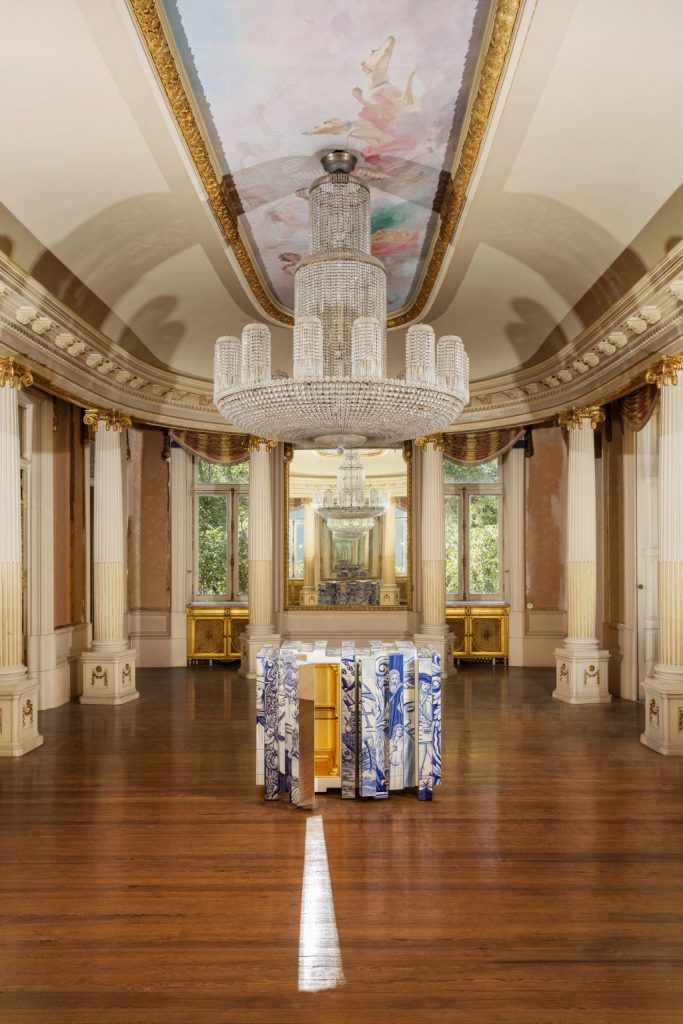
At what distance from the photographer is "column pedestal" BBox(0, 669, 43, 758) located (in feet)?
19.3

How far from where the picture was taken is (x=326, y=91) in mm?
4180

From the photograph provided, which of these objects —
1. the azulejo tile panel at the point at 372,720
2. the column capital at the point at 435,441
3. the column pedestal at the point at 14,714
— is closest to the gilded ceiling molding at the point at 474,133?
the column capital at the point at 435,441

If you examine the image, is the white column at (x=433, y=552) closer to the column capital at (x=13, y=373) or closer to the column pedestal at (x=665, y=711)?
the column pedestal at (x=665, y=711)

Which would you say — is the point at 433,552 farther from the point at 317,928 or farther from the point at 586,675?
the point at 317,928

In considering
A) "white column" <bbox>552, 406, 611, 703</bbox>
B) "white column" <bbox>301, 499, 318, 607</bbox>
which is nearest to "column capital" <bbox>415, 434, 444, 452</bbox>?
"white column" <bbox>301, 499, 318, 607</bbox>

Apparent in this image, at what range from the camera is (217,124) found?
14.8 ft

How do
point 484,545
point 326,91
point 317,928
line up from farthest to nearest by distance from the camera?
point 484,545 < point 326,91 < point 317,928

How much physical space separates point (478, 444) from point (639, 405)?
10.9 feet

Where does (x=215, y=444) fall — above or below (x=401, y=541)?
above

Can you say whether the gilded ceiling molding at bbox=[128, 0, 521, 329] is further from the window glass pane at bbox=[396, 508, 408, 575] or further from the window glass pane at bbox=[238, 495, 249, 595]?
the window glass pane at bbox=[238, 495, 249, 595]

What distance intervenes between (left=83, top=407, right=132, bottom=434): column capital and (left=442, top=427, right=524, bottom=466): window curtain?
13.8ft

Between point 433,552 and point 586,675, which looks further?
point 433,552

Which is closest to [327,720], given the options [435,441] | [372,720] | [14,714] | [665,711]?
[372,720]

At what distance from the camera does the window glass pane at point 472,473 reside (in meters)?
11.1
